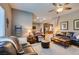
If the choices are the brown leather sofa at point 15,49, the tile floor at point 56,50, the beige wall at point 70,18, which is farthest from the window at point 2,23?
the beige wall at point 70,18

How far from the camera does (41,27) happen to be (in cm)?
243

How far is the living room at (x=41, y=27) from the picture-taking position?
2344 mm

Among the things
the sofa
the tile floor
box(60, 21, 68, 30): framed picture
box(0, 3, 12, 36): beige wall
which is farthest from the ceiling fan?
box(0, 3, 12, 36): beige wall

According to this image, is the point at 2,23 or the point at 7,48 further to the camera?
the point at 2,23

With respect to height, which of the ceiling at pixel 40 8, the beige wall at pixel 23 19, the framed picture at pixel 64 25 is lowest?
the framed picture at pixel 64 25

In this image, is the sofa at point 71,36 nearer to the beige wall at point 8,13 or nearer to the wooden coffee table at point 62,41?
the wooden coffee table at point 62,41

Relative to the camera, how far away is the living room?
2.34 meters

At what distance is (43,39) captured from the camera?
8.04 feet

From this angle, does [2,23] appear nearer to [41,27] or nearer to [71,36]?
[41,27]

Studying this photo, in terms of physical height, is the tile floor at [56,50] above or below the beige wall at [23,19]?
below

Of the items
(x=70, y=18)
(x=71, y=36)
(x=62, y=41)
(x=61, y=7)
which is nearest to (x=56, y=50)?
(x=62, y=41)

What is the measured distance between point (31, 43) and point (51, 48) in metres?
0.40

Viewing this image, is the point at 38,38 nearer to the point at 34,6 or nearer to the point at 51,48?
the point at 51,48

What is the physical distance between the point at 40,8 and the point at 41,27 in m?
0.37
